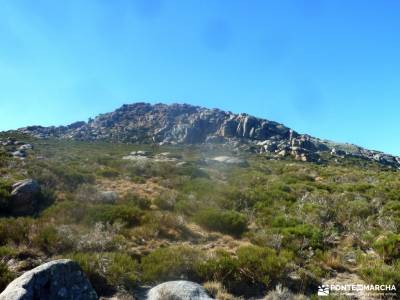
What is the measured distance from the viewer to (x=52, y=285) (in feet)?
19.8

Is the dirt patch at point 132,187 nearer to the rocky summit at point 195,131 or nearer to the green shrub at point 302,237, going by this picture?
the green shrub at point 302,237

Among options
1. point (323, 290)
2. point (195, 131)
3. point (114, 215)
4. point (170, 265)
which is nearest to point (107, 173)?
point (114, 215)

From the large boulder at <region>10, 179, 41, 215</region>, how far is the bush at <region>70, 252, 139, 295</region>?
6.32m

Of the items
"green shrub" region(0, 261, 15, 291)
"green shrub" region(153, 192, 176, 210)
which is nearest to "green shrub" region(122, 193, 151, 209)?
"green shrub" region(153, 192, 176, 210)

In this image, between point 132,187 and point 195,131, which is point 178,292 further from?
point 195,131

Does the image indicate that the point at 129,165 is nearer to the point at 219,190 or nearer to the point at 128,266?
the point at 219,190

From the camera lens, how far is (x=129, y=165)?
27.0 m

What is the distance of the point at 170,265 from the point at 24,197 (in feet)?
27.8

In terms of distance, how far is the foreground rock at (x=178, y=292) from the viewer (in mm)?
6652

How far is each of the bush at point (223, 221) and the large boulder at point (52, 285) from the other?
6.46 metres

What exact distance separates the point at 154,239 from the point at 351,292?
5.81 m

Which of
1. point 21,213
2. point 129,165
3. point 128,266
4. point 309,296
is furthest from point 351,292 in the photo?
point 129,165

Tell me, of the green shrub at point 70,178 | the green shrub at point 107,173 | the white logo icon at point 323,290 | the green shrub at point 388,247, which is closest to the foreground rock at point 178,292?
Result: the white logo icon at point 323,290

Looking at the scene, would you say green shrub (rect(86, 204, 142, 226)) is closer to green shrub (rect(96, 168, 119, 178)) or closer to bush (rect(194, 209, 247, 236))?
bush (rect(194, 209, 247, 236))
